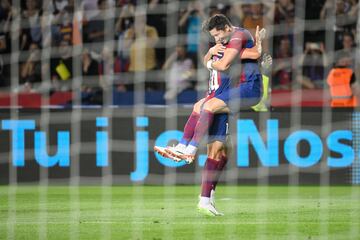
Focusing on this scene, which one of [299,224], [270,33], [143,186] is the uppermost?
[270,33]

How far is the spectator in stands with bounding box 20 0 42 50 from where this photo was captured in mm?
14734

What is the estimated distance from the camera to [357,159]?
1469 cm

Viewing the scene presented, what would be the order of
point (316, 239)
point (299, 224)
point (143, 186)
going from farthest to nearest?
1. point (143, 186)
2. point (299, 224)
3. point (316, 239)

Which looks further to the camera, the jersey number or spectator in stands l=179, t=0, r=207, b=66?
spectator in stands l=179, t=0, r=207, b=66

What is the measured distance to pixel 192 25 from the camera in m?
15.6

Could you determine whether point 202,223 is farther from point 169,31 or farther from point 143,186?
point 169,31

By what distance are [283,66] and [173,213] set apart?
5.60 m

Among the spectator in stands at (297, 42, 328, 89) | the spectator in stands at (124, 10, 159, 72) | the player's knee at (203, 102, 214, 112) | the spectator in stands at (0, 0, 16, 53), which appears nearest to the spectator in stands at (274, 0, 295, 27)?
the spectator in stands at (297, 42, 328, 89)

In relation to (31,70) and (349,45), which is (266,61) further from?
(31,70)

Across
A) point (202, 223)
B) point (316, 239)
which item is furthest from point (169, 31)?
point (316, 239)

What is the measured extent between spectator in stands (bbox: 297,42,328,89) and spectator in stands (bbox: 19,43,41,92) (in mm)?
4013

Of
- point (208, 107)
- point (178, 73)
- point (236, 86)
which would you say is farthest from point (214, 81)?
point (178, 73)

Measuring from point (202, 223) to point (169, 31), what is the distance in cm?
687

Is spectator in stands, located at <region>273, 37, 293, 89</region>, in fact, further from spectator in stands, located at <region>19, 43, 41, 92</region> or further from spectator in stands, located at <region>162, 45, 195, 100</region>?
spectator in stands, located at <region>19, 43, 41, 92</region>
